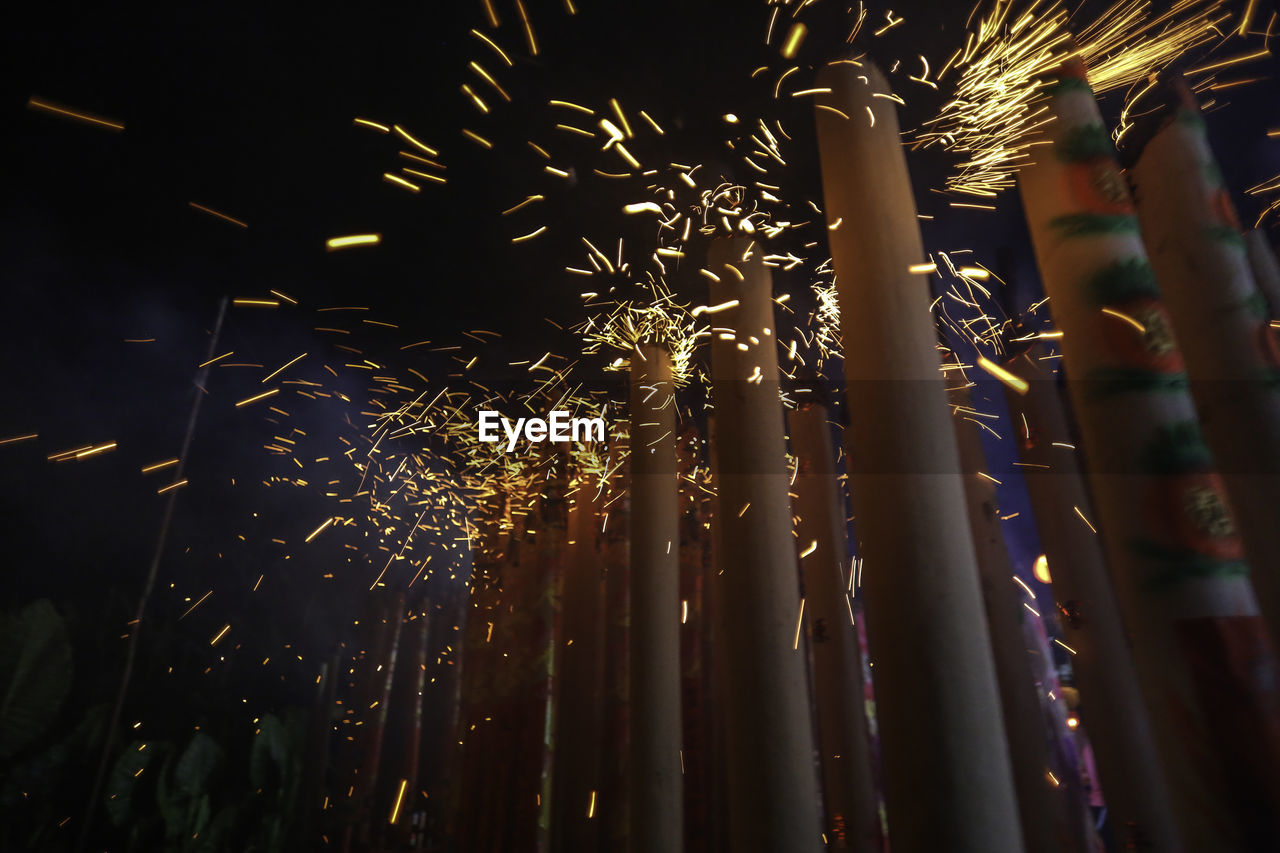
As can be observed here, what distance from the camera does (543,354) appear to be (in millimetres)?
12008

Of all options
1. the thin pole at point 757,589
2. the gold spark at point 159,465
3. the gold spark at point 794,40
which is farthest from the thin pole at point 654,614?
the gold spark at point 159,465

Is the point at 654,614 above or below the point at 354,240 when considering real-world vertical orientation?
below

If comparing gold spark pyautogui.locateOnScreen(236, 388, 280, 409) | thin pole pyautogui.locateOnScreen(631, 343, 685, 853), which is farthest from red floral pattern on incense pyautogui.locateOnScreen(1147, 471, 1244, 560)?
gold spark pyautogui.locateOnScreen(236, 388, 280, 409)

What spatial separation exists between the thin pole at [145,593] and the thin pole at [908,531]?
427 inches

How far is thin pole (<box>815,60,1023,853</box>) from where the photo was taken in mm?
3014

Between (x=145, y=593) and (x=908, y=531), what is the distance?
12478 mm

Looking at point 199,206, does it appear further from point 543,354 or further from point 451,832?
point 451,832

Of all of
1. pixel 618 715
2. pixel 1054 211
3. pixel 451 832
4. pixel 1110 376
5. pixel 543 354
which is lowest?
pixel 451 832

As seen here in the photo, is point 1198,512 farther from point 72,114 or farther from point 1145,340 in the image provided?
point 72,114

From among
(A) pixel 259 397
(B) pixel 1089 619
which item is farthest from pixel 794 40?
(A) pixel 259 397

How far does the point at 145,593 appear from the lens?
10.6 metres

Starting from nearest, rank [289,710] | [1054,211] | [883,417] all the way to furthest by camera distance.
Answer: [883,417], [1054,211], [289,710]

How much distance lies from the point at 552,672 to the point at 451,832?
6.59 metres

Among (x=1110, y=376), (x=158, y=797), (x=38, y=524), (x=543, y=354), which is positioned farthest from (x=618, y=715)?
(x=1110, y=376)
